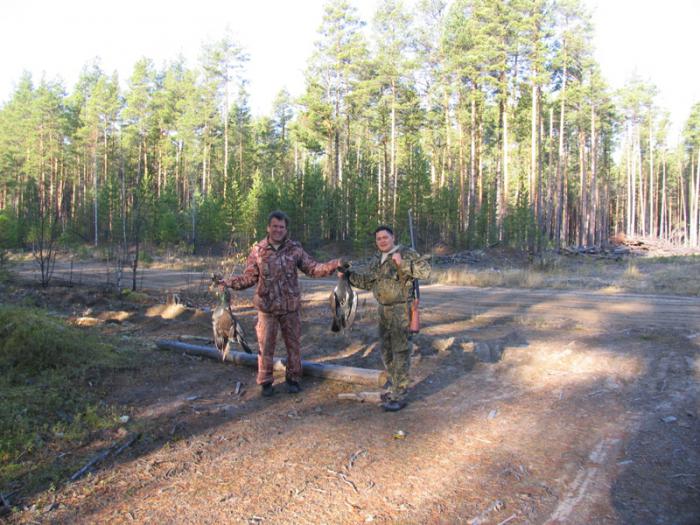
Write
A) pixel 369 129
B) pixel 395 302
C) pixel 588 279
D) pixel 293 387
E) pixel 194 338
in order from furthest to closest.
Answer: pixel 369 129, pixel 588 279, pixel 194 338, pixel 293 387, pixel 395 302

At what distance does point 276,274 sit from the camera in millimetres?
5812

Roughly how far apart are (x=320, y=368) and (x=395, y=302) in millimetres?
1731

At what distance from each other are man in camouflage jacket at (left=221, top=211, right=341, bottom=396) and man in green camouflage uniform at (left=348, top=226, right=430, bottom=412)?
670mm

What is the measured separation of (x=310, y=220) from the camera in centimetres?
3609

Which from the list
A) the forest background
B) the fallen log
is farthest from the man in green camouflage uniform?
the forest background

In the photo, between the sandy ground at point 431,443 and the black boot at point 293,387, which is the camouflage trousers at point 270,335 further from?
the sandy ground at point 431,443

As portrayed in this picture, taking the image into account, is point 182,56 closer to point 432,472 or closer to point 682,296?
point 682,296

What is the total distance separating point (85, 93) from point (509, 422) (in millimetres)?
59798

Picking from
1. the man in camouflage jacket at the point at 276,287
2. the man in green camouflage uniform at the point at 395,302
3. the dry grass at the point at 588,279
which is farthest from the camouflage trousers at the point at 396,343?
the dry grass at the point at 588,279

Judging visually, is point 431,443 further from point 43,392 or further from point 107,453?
point 43,392

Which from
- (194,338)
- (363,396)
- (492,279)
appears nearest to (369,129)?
(492,279)

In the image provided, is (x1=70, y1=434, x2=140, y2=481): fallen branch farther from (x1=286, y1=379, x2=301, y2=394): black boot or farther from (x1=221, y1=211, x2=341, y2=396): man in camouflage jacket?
(x1=286, y1=379, x2=301, y2=394): black boot

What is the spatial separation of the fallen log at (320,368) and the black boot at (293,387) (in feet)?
1.74

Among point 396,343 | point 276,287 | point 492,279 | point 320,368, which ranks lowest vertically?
point 320,368
